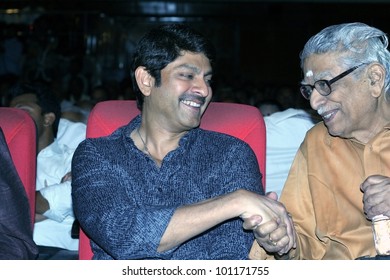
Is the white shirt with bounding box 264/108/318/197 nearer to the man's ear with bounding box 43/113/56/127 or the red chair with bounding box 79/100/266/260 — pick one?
the red chair with bounding box 79/100/266/260

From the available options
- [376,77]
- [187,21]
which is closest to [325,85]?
[376,77]

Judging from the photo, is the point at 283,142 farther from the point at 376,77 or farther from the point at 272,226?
the point at 272,226

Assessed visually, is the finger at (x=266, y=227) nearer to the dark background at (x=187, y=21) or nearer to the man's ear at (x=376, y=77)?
the man's ear at (x=376, y=77)

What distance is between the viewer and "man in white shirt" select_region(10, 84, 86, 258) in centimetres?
325

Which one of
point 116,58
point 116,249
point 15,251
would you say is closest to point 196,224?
point 116,249

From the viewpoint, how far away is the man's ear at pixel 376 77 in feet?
7.88

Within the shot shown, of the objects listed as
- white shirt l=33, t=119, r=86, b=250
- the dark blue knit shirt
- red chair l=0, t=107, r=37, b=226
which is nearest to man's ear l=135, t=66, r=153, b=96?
the dark blue knit shirt

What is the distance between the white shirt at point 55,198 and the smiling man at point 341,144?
3.71 ft

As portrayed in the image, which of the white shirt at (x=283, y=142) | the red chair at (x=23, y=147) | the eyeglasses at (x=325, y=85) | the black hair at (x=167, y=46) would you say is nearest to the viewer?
the eyeglasses at (x=325, y=85)

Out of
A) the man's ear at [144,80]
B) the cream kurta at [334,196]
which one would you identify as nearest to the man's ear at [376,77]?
the cream kurta at [334,196]
